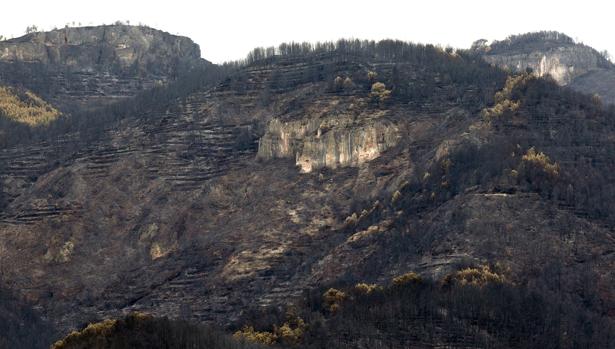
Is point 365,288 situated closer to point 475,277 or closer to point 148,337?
point 475,277

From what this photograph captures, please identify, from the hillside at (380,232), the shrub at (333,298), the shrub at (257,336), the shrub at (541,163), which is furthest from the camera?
the shrub at (541,163)

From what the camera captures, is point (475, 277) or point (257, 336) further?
point (475, 277)

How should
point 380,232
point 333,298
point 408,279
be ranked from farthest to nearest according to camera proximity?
point 380,232 → point 333,298 → point 408,279

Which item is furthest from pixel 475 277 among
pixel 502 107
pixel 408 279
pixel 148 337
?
pixel 502 107

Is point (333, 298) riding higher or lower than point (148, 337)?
lower

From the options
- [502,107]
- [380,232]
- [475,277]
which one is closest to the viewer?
[475,277]

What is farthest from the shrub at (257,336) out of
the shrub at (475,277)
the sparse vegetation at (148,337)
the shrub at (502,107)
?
the shrub at (502,107)

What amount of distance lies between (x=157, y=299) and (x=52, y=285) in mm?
20329

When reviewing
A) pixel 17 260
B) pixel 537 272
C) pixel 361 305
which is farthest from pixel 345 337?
pixel 17 260

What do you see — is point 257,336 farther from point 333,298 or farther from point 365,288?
point 365,288

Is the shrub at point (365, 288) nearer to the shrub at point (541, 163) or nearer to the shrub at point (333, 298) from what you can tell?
the shrub at point (333, 298)

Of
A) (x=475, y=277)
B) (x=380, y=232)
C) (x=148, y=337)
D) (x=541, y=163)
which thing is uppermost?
(x=541, y=163)

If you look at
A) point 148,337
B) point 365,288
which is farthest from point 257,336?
point 148,337

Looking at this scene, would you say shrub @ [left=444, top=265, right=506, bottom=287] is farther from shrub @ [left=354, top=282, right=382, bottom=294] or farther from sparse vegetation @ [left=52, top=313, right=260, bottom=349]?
sparse vegetation @ [left=52, top=313, right=260, bottom=349]
